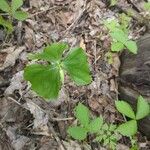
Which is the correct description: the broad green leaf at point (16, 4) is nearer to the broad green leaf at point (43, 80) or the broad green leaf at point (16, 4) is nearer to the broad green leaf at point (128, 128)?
the broad green leaf at point (43, 80)

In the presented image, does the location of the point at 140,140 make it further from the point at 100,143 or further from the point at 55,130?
the point at 55,130

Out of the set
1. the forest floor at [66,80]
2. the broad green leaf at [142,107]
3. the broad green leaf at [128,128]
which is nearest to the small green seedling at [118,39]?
the forest floor at [66,80]

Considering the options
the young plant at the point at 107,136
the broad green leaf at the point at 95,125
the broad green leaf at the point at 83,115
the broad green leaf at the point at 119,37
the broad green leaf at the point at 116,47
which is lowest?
the young plant at the point at 107,136

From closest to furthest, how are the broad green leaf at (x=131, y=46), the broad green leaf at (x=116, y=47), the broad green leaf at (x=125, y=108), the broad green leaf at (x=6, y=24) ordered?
the broad green leaf at (x=6, y=24) < the broad green leaf at (x=125, y=108) < the broad green leaf at (x=131, y=46) < the broad green leaf at (x=116, y=47)

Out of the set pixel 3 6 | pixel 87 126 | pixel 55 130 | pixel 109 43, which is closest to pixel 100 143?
pixel 87 126

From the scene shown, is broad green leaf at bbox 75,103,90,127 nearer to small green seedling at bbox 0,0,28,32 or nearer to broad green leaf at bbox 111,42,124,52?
broad green leaf at bbox 111,42,124,52

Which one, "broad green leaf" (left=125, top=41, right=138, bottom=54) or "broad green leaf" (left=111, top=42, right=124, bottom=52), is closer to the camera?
"broad green leaf" (left=125, top=41, right=138, bottom=54)

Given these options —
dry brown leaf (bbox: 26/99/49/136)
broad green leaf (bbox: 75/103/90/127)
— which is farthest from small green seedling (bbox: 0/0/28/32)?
broad green leaf (bbox: 75/103/90/127)
